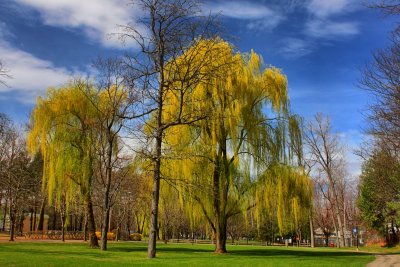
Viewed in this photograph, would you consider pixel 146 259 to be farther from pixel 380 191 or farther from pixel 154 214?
pixel 380 191

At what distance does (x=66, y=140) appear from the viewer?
27.0 m

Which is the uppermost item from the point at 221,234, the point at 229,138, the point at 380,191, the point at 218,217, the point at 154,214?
the point at 229,138

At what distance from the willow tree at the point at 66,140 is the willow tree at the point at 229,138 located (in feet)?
23.6

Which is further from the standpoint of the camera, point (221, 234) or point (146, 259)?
point (221, 234)

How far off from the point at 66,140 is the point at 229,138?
1150cm

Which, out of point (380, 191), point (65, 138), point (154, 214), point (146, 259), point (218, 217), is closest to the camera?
point (146, 259)

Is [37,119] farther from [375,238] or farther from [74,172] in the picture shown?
[375,238]

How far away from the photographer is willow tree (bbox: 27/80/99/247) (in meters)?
26.4

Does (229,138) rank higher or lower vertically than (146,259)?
higher

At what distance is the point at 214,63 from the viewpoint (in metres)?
22.1

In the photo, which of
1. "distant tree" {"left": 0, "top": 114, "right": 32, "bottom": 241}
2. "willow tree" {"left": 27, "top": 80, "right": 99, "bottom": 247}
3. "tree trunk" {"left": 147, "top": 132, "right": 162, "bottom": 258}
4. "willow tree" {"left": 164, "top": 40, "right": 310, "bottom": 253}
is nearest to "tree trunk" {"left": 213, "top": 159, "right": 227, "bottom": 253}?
"willow tree" {"left": 164, "top": 40, "right": 310, "bottom": 253}

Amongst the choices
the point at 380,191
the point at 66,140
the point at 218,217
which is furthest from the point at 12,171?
the point at 380,191

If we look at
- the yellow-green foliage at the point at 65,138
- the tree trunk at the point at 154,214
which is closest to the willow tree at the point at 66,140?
the yellow-green foliage at the point at 65,138

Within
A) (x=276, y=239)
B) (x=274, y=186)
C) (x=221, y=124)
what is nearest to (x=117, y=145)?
Result: (x=221, y=124)
